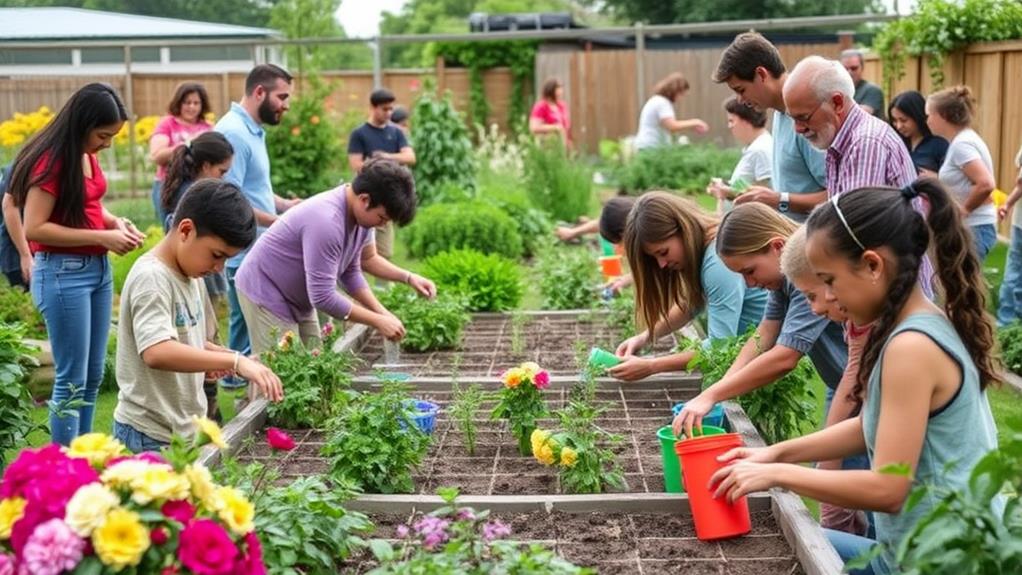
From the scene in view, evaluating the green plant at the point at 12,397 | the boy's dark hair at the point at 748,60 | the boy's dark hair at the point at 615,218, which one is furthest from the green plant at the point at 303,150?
the green plant at the point at 12,397

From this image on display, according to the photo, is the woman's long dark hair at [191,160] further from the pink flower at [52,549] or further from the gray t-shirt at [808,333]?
the pink flower at [52,549]

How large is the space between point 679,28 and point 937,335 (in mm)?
12653

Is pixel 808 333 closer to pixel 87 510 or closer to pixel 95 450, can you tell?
pixel 95 450

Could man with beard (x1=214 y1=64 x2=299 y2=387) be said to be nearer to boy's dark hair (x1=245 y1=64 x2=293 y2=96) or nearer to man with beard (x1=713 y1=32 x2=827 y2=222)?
boy's dark hair (x1=245 y1=64 x2=293 y2=96)

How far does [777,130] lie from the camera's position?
19.2 feet

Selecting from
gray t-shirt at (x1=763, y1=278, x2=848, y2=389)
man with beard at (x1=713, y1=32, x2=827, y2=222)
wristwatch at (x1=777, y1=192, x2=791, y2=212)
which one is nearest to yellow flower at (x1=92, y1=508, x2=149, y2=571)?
gray t-shirt at (x1=763, y1=278, x2=848, y2=389)

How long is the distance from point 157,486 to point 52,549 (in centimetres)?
22

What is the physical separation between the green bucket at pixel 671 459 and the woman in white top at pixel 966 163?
403cm

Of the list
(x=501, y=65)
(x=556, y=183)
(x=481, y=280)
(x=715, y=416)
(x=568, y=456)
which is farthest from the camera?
(x=501, y=65)

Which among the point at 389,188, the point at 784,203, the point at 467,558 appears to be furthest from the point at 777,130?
the point at 467,558

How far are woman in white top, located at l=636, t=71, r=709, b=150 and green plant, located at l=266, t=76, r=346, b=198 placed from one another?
3701 mm

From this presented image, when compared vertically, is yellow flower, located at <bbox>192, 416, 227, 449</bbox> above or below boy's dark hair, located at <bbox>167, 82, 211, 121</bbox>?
below

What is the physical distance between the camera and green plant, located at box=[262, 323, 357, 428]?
5164mm

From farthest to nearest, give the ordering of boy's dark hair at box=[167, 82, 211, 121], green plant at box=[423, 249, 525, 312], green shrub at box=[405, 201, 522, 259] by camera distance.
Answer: green shrub at box=[405, 201, 522, 259] < boy's dark hair at box=[167, 82, 211, 121] < green plant at box=[423, 249, 525, 312]
